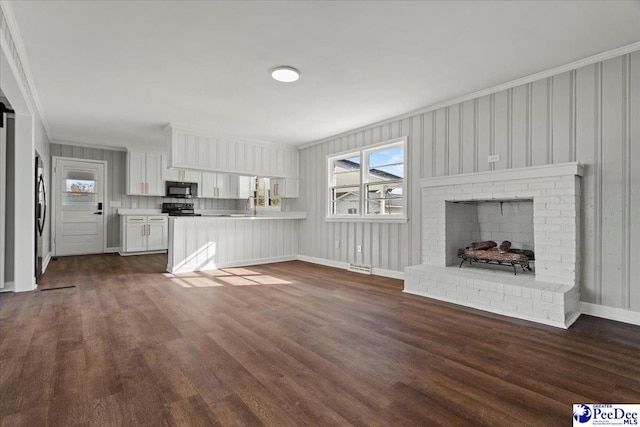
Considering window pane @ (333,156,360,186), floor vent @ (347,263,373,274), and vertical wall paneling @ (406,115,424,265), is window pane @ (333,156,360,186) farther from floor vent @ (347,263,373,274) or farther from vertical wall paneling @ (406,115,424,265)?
floor vent @ (347,263,373,274)

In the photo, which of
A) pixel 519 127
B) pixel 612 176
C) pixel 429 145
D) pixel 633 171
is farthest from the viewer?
pixel 429 145

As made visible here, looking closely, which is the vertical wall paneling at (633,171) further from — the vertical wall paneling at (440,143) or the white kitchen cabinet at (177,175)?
the white kitchen cabinet at (177,175)

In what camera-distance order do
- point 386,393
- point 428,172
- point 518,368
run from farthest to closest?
point 428,172 → point 518,368 → point 386,393

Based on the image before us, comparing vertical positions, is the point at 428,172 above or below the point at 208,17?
below

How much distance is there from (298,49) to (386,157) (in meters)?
2.60

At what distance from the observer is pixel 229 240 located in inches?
230

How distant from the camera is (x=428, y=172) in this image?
4.34 meters

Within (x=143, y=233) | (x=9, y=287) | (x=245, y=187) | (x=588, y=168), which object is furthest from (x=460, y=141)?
(x=143, y=233)

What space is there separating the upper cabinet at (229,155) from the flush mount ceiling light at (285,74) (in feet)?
8.51

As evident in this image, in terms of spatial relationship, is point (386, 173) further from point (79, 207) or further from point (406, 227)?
point (79, 207)

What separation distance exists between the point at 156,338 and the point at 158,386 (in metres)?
0.77

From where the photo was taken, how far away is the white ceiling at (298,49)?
2322mm

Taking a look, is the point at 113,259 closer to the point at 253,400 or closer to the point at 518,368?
the point at 253,400

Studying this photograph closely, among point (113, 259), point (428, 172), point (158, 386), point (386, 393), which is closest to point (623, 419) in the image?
point (386, 393)
